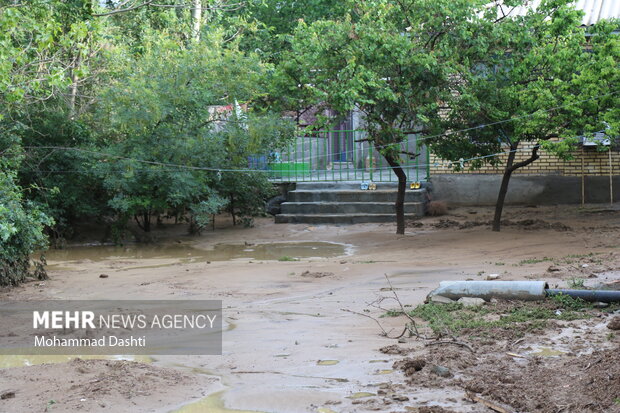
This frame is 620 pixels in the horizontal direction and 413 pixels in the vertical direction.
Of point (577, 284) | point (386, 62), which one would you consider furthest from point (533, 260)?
point (386, 62)

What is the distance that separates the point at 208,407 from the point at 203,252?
11.1m

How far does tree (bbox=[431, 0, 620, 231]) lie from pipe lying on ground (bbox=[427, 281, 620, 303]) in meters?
6.43

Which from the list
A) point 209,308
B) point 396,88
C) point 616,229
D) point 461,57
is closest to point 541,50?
point 461,57

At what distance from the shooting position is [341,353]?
7.11 metres

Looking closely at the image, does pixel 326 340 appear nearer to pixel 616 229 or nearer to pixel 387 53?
pixel 387 53

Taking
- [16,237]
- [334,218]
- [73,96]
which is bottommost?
[334,218]

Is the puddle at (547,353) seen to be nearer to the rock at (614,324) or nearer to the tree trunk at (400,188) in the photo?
the rock at (614,324)

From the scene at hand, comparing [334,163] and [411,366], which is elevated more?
[334,163]

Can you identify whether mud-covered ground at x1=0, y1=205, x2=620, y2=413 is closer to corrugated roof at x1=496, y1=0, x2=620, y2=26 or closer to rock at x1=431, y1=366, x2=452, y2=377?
rock at x1=431, y1=366, x2=452, y2=377

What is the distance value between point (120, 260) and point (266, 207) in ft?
22.3

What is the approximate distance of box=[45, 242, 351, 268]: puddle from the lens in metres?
15.9

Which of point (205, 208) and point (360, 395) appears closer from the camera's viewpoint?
point (360, 395)

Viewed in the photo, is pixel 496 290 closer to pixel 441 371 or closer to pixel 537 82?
pixel 441 371

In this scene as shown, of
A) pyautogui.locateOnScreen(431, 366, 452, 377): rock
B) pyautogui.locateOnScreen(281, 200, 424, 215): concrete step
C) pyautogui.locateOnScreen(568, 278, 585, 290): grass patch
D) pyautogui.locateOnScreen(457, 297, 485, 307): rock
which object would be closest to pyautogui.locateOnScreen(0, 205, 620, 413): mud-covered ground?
pyautogui.locateOnScreen(431, 366, 452, 377): rock
